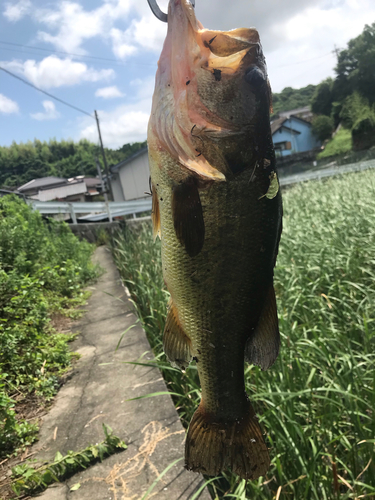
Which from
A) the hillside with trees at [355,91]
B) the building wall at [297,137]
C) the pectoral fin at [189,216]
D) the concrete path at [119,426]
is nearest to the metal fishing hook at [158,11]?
the pectoral fin at [189,216]

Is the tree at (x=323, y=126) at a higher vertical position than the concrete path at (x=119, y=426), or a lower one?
higher

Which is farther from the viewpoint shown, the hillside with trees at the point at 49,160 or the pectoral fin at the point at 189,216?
the hillside with trees at the point at 49,160

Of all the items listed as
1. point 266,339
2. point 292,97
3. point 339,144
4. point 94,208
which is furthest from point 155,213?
point 292,97

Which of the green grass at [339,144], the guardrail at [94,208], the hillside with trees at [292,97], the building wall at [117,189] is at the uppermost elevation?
the hillside with trees at [292,97]

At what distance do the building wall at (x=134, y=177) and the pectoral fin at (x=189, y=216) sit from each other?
26.8 meters

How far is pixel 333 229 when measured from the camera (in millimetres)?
5160

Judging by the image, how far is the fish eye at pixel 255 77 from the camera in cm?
108

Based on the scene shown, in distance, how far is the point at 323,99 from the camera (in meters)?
45.0

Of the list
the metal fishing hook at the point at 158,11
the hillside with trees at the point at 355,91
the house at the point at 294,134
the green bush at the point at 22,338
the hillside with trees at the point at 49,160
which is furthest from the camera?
the hillside with trees at the point at 49,160

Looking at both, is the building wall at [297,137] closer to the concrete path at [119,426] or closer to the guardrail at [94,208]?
the guardrail at [94,208]

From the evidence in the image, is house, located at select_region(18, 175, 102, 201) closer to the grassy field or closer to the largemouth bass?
the grassy field

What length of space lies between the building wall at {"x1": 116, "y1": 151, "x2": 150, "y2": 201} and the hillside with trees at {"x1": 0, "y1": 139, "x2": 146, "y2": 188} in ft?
87.5

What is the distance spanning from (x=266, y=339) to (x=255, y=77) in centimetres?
87

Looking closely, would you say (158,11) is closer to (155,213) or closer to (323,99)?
(155,213)
